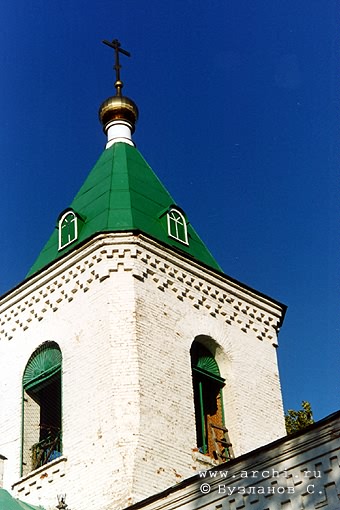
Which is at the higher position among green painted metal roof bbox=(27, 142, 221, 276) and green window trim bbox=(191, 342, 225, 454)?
green painted metal roof bbox=(27, 142, 221, 276)

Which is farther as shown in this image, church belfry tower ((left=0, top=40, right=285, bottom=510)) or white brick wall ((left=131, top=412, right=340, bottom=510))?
church belfry tower ((left=0, top=40, right=285, bottom=510))

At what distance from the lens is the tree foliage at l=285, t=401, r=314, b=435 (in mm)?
23641

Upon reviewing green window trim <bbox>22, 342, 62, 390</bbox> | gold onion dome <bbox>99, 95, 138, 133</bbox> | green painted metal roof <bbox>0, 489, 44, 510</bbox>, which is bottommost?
green painted metal roof <bbox>0, 489, 44, 510</bbox>

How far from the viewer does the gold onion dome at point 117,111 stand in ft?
72.9

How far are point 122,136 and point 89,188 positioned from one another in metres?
2.07

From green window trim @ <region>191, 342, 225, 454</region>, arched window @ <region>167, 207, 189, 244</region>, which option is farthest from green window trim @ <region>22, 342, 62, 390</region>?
arched window @ <region>167, 207, 189, 244</region>

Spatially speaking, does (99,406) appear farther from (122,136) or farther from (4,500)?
(122,136)

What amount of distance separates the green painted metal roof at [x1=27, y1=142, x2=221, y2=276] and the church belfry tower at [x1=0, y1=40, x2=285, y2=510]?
4 centimetres

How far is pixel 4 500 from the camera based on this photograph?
630 inches

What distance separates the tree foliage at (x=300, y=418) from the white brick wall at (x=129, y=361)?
4.91 metres

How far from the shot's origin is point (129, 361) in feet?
54.2

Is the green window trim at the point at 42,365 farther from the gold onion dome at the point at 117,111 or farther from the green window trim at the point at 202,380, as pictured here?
the gold onion dome at the point at 117,111

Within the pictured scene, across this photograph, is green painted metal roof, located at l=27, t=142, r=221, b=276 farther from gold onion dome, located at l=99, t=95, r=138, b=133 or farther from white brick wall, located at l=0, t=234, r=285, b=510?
gold onion dome, located at l=99, t=95, r=138, b=133

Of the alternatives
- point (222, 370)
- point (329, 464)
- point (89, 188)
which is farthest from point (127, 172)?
point (329, 464)
